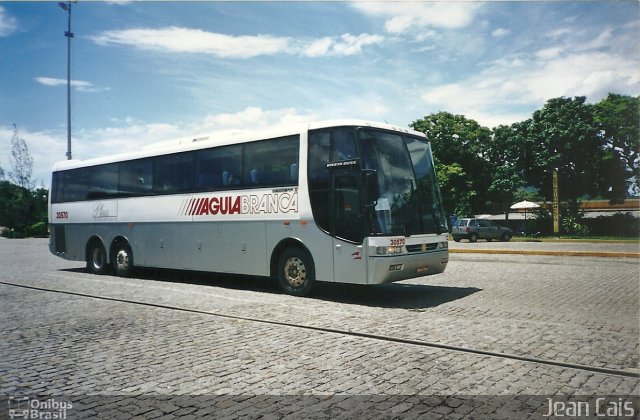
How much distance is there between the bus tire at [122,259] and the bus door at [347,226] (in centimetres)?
770

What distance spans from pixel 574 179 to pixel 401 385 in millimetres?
43687

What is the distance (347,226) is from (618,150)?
4101cm

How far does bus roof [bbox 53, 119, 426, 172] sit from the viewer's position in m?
9.82

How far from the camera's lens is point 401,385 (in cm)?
463

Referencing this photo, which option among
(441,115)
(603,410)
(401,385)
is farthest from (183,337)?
(441,115)

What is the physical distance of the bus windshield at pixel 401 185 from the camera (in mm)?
9180

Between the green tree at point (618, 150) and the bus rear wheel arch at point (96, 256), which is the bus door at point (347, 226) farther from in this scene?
the green tree at point (618, 150)

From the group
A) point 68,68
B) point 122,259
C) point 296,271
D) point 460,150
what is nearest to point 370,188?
point 296,271

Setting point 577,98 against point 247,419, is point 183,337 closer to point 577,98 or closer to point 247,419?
point 247,419

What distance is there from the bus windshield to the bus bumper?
46 centimetres

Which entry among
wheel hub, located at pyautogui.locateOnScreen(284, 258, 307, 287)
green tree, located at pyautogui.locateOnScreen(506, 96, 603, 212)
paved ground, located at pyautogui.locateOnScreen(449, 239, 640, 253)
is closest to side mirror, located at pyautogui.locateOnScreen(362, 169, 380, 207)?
wheel hub, located at pyautogui.locateOnScreen(284, 258, 307, 287)

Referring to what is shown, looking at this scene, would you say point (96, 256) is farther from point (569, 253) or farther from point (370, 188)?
point (569, 253)

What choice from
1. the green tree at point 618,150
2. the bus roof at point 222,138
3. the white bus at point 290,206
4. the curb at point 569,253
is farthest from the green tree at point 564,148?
the white bus at point 290,206

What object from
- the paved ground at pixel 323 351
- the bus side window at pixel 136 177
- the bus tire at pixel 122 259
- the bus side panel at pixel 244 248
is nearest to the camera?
the paved ground at pixel 323 351
